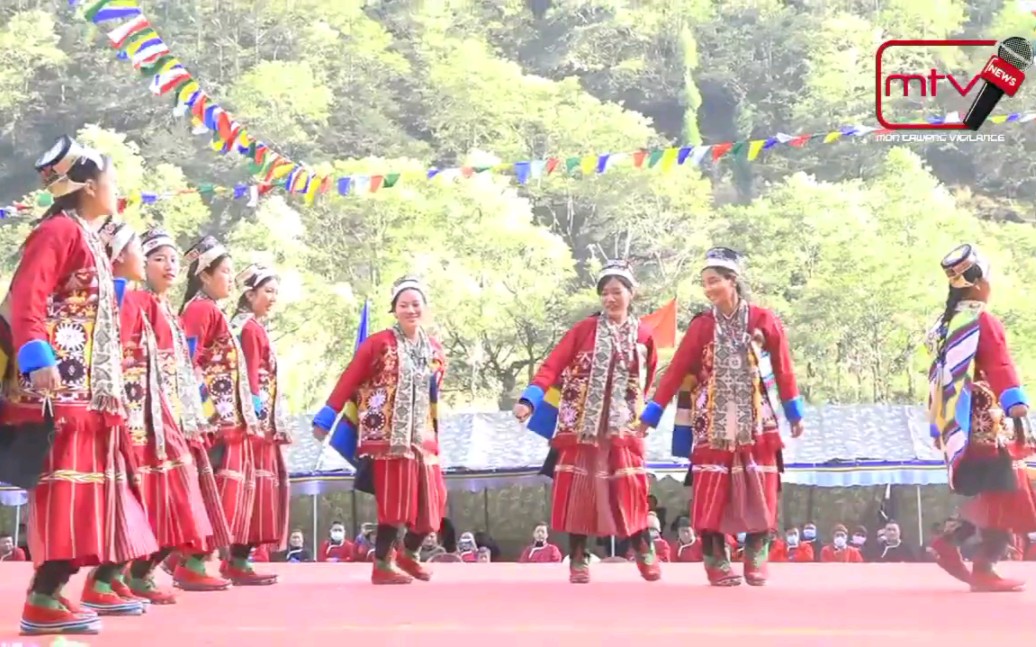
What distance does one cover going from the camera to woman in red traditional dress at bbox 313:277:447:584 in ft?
19.2

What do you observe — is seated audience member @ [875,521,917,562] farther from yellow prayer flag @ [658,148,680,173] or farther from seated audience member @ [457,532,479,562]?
yellow prayer flag @ [658,148,680,173]

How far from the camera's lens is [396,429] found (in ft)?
19.3

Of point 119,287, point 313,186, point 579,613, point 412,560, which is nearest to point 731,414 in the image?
point 579,613

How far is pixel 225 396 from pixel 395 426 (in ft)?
2.37

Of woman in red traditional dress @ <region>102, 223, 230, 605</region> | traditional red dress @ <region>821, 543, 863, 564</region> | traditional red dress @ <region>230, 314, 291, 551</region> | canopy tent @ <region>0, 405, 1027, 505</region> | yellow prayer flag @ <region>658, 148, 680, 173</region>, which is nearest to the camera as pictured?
woman in red traditional dress @ <region>102, 223, 230, 605</region>

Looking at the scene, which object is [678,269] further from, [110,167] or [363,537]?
[110,167]

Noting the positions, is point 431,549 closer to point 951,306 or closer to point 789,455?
point 789,455

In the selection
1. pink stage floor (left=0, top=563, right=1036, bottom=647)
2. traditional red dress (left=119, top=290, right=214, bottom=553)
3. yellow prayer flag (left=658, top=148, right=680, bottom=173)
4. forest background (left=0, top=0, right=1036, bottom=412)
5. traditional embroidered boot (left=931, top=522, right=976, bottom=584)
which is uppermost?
forest background (left=0, top=0, right=1036, bottom=412)

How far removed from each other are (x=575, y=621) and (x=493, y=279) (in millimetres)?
19294

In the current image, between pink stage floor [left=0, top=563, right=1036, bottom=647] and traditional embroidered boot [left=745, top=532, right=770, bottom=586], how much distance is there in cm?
7

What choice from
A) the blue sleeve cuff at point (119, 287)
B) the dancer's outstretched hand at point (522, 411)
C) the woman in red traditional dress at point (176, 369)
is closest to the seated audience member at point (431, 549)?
the dancer's outstretched hand at point (522, 411)

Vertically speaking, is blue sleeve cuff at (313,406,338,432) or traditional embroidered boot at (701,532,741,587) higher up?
blue sleeve cuff at (313,406,338,432)

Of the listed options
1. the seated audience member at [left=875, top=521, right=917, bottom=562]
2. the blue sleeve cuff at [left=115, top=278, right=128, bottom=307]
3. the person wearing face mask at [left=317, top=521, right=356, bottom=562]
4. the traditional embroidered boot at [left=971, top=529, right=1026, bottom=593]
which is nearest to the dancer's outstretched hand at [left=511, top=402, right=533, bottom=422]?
the traditional embroidered boot at [left=971, top=529, right=1026, bottom=593]

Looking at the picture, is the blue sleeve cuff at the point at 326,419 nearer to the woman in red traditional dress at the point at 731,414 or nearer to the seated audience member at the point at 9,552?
the woman in red traditional dress at the point at 731,414
